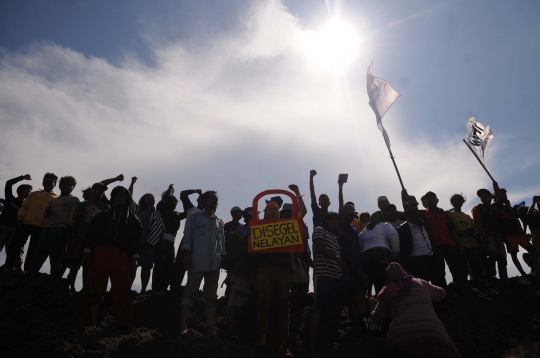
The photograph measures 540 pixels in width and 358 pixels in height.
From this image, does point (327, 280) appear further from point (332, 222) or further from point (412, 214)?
point (412, 214)

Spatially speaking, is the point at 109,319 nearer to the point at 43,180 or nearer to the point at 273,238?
the point at 273,238

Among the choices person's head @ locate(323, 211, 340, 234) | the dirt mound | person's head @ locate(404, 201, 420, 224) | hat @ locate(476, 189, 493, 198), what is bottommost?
the dirt mound

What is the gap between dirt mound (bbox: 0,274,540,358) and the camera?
14.5ft

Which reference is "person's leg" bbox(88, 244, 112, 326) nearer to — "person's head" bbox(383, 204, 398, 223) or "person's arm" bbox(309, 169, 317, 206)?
"person's arm" bbox(309, 169, 317, 206)

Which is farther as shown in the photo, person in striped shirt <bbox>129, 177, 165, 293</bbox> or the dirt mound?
person in striped shirt <bbox>129, 177, 165, 293</bbox>

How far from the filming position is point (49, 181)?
7660mm

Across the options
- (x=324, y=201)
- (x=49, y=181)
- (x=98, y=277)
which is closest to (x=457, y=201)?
(x=324, y=201)

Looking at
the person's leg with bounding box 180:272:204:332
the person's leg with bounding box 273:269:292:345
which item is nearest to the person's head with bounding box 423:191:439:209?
the person's leg with bounding box 273:269:292:345

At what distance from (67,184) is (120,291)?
3252 mm

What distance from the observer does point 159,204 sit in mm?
7938

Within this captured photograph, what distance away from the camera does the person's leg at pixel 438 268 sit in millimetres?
6820

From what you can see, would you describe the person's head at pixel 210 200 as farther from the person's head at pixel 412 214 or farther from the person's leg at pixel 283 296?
the person's head at pixel 412 214

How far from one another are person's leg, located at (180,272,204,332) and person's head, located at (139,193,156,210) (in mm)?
2761

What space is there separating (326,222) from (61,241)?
479 centimetres
